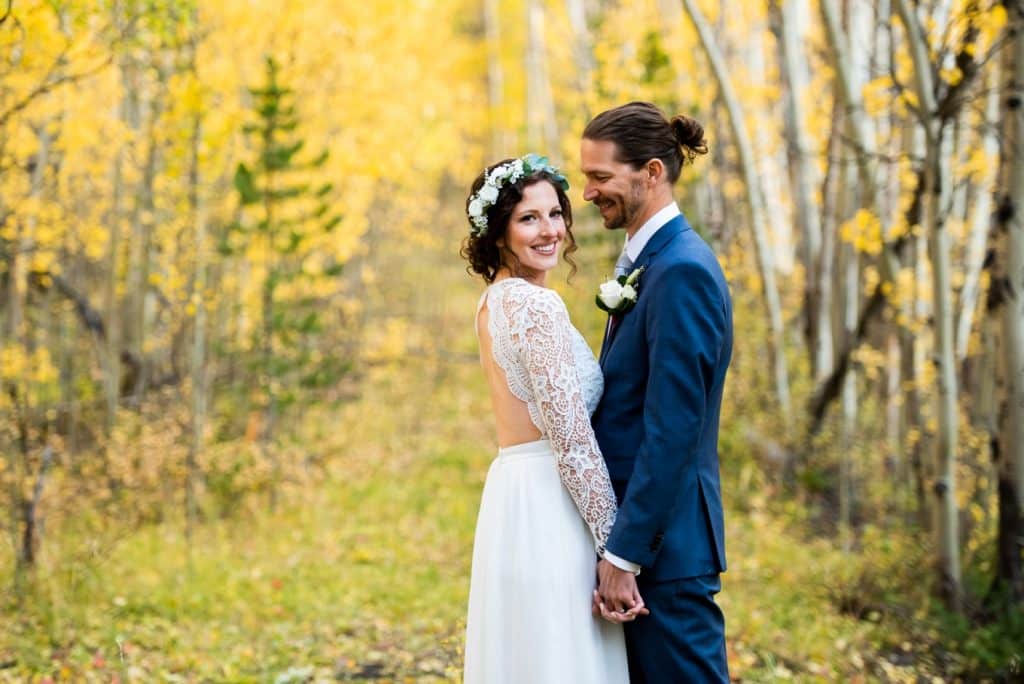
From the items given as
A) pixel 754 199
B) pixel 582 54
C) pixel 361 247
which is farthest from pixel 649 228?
pixel 361 247

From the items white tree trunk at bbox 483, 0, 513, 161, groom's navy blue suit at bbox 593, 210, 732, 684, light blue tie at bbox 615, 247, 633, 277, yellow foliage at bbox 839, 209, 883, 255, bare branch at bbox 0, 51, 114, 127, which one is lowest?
groom's navy blue suit at bbox 593, 210, 732, 684

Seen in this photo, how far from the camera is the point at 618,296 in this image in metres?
2.50

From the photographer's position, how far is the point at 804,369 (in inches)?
336

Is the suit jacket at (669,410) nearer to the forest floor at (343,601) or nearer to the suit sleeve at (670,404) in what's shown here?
the suit sleeve at (670,404)

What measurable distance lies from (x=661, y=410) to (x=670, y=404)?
3 centimetres

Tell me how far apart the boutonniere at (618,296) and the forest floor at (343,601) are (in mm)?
1472

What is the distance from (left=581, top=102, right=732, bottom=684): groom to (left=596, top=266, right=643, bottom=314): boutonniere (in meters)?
0.03

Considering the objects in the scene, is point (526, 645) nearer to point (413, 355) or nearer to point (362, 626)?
point (362, 626)

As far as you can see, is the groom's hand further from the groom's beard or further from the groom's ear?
the groom's ear

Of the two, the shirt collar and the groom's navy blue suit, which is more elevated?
the shirt collar

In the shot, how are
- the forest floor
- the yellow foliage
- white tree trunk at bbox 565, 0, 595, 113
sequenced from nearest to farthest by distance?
the forest floor, the yellow foliage, white tree trunk at bbox 565, 0, 595, 113

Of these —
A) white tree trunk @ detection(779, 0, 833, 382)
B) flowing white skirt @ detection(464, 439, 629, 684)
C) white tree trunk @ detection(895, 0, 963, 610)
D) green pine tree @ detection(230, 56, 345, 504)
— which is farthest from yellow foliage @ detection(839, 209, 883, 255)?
green pine tree @ detection(230, 56, 345, 504)

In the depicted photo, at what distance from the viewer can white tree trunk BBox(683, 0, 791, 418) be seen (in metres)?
7.04

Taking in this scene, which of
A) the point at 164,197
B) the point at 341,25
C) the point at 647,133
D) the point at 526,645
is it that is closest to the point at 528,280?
the point at 647,133
